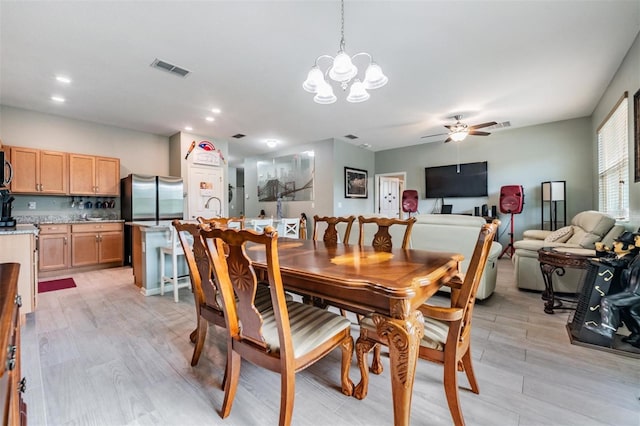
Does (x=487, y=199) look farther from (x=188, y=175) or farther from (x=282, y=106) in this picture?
(x=188, y=175)

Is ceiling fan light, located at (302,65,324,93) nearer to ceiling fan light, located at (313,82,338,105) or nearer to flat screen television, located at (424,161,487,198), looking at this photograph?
ceiling fan light, located at (313,82,338,105)

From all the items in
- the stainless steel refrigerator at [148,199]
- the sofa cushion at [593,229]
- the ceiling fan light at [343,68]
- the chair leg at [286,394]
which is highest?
the ceiling fan light at [343,68]

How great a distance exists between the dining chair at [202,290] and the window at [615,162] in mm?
4307

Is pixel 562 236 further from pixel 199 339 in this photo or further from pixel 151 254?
pixel 151 254

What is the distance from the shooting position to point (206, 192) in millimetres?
6043

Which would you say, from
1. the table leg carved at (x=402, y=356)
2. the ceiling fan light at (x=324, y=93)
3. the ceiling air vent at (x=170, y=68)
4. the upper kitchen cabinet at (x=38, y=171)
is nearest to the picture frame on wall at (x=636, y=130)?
the ceiling fan light at (x=324, y=93)

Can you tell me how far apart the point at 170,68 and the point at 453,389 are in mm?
3867

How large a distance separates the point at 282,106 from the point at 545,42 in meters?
3.26

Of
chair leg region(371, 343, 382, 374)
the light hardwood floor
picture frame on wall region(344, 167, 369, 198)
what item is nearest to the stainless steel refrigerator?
the light hardwood floor

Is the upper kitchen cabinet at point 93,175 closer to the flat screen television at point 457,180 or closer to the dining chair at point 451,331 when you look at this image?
the dining chair at point 451,331

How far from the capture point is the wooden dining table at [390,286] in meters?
1.12

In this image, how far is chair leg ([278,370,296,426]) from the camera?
1.19 metres

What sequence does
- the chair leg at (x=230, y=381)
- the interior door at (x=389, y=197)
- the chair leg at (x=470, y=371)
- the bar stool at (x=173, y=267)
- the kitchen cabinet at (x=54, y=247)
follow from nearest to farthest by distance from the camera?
1. the chair leg at (x=230, y=381)
2. the chair leg at (x=470, y=371)
3. the bar stool at (x=173, y=267)
4. the kitchen cabinet at (x=54, y=247)
5. the interior door at (x=389, y=197)

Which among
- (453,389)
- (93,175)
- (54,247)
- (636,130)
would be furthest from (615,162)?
(54,247)
